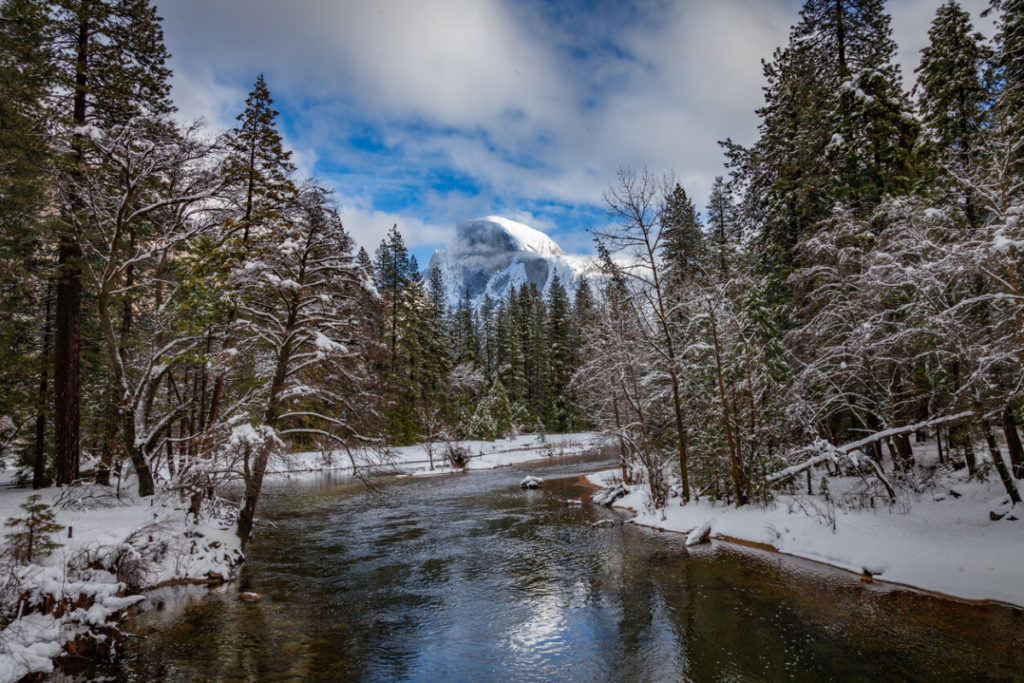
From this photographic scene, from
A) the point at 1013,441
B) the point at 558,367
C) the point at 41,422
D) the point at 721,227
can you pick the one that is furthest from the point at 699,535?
the point at 558,367

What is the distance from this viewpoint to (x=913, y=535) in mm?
11305

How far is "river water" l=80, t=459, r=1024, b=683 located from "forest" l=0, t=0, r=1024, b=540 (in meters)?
3.31

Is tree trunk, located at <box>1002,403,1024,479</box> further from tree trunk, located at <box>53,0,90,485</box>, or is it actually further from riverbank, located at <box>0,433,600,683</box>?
tree trunk, located at <box>53,0,90,485</box>

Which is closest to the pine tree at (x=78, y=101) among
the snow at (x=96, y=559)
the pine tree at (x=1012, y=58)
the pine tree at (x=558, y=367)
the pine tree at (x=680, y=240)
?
the snow at (x=96, y=559)

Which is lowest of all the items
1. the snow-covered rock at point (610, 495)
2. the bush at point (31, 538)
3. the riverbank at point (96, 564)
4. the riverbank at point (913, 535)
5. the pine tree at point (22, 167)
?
the snow-covered rock at point (610, 495)

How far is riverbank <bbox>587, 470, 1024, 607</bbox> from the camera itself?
9.41 metres

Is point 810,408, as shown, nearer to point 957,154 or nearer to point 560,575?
point 957,154

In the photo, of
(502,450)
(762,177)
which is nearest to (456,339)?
(502,450)

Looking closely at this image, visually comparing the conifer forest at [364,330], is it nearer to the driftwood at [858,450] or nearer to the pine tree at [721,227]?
the driftwood at [858,450]

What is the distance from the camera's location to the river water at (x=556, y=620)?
764 centimetres

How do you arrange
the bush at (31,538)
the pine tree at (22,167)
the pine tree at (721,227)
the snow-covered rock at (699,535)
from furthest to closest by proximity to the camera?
the pine tree at (721,227), the snow-covered rock at (699,535), the pine tree at (22,167), the bush at (31,538)

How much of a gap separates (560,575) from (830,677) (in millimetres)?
6372

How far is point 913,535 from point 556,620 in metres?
8.49

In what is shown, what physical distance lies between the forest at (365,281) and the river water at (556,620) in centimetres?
331
